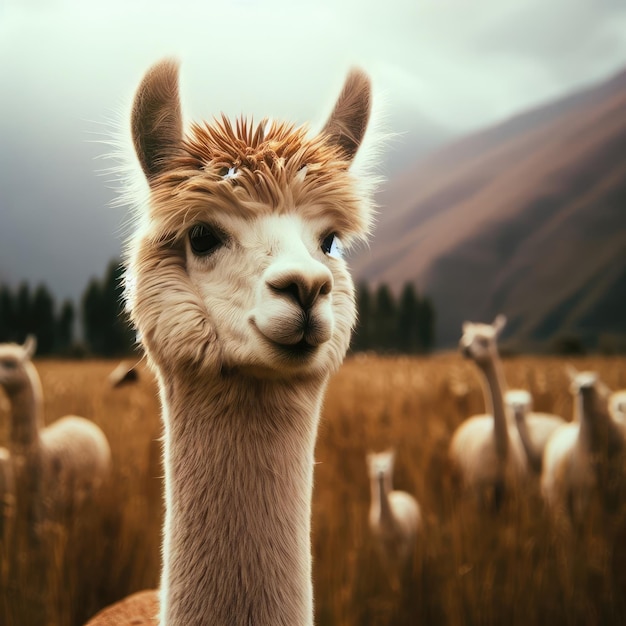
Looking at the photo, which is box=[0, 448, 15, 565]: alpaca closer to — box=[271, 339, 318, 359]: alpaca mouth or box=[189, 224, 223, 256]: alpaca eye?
box=[189, 224, 223, 256]: alpaca eye

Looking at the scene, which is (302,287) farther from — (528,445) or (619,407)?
(528,445)

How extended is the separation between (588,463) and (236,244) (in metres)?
3.39

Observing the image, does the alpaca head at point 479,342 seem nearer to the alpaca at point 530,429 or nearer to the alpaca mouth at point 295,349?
the alpaca at point 530,429

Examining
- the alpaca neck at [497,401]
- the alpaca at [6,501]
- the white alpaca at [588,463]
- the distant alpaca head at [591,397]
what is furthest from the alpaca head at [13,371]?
the distant alpaca head at [591,397]

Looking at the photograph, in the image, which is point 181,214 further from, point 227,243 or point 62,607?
point 62,607

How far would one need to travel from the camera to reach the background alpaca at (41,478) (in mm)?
2922

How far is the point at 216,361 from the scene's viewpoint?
144 centimetres

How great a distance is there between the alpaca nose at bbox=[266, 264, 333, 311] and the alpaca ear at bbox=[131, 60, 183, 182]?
0.50 metres

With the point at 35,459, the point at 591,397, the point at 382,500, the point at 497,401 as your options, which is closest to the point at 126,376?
the point at 35,459

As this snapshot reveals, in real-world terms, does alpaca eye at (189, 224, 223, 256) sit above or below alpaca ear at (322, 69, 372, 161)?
below

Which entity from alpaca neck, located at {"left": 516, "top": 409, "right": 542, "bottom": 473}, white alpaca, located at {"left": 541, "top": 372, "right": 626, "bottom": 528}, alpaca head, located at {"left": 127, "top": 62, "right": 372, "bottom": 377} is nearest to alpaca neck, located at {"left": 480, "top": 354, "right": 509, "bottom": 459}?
white alpaca, located at {"left": 541, "top": 372, "right": 626, "bottom": 528}

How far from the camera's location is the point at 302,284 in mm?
1296

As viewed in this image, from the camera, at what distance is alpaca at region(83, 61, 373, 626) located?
1.45 metres

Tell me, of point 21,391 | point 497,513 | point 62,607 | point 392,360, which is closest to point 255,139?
point 62,607
